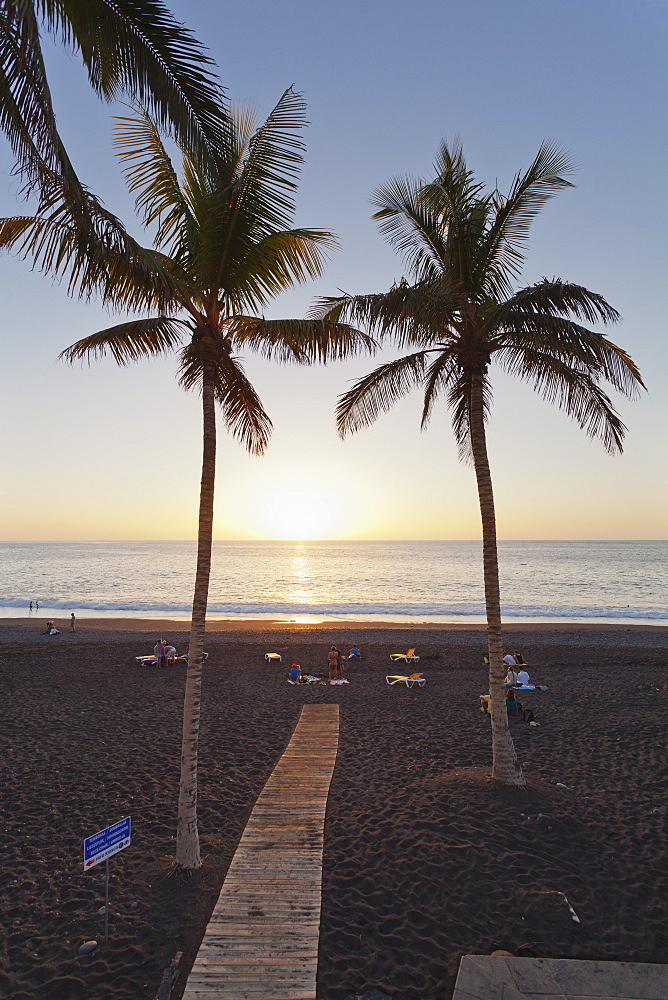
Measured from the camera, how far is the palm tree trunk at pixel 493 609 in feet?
29.9

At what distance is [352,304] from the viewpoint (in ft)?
29.4

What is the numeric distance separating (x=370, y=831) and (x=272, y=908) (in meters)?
2.19

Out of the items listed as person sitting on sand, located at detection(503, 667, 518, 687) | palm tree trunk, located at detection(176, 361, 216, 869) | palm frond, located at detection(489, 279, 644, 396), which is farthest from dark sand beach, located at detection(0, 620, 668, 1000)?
palm frond, located at detection(489, 279, 644, 396)

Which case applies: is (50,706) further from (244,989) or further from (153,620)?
(153,620)

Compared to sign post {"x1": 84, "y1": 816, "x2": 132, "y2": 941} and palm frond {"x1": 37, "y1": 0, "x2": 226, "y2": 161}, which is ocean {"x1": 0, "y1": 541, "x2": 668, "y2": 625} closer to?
sign post {"x1": 84, "y1": 816, "x2": 132, "y2": 941}

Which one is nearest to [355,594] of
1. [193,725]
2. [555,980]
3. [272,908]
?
[193,725]

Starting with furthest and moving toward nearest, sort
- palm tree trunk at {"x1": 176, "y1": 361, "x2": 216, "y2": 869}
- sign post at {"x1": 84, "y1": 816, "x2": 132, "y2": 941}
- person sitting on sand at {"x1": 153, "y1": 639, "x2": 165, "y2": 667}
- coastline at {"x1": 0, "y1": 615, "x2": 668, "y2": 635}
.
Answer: coastline at {"x1": 0, "y1": 615, "x2": 668, "y2": 635}, person sitting on sand at {"x1": 153, "y1": 639, "x2": 165, "y2": 667}, palm tree trunk at {"x1": 176, "y1": 361, "x2": 216, "y2": 869}, sign post at {"x1": 84, "y1": 816, "x2": 132, "y2": 941}

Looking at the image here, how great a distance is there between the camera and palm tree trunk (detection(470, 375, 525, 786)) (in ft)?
29.9

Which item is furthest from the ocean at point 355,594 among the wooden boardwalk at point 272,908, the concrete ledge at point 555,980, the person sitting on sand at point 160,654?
the concrete ledge at point 555,980

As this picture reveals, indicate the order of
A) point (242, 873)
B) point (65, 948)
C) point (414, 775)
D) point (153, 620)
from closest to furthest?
point (65, 948), point (242, 873), point (414, 775), point (153, 620)

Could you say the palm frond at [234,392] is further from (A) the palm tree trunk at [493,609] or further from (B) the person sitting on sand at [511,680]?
(B) the person sitting on sand at [511,680]

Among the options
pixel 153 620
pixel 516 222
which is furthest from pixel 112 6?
pixel 153 620

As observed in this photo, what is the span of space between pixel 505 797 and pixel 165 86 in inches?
421

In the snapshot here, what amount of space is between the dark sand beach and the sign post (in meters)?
0.66
